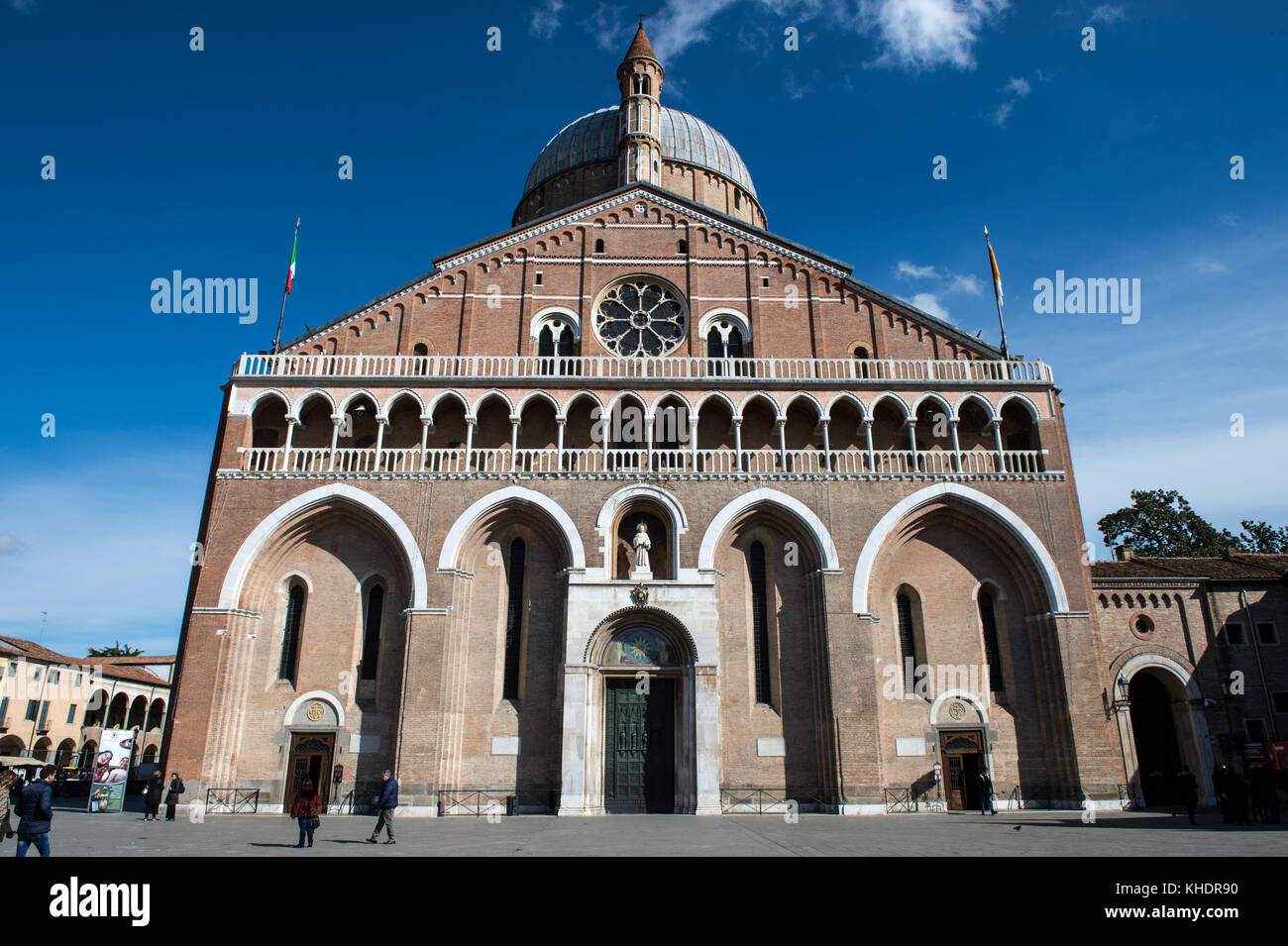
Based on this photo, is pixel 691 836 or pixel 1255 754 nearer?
pixel 691 836

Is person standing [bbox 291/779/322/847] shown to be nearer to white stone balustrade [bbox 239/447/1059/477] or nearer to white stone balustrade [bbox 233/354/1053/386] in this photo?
white stone balustrade [bbox 239/447/1059/477]

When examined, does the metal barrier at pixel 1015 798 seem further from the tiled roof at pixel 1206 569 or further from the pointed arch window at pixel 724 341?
the pointed arch window at pixel 724 341

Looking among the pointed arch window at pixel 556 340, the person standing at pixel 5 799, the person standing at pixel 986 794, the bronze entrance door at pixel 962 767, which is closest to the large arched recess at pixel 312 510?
the pointed arch window at pixel 556 340

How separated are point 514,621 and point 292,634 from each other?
6500mm

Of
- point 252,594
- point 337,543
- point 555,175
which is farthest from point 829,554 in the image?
point 555,175

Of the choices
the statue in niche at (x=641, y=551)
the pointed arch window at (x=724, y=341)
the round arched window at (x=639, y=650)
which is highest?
the pointed arch window at (x=724, y=341)

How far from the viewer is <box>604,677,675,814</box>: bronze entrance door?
72.2 feet

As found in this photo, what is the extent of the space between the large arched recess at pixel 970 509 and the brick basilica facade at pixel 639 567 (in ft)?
0.29

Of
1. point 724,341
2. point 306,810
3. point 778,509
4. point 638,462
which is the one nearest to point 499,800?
point 306,810

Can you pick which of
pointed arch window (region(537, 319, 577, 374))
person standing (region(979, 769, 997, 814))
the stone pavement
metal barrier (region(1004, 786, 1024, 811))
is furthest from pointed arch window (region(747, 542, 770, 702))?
pointed arch window (region(537, 319, 577, 374))

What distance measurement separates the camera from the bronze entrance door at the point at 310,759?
22.6 meters

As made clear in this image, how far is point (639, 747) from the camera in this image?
2247cm

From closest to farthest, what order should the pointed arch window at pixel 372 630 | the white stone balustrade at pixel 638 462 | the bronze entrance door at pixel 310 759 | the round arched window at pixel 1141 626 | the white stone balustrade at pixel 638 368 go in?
the bronze entrance door at pixel 310 759 < the pointed arch window at pixel 372 630 < the white stone balustrade at pixel 638 462 < the white stone balustrade at pixel 638 368 < the round arched window at pixel 1141 626

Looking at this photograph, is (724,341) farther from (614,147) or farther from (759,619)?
(614,147)
